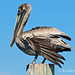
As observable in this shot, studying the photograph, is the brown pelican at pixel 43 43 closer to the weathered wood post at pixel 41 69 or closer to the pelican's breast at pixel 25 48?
the pelican's breast at pixel 25 48

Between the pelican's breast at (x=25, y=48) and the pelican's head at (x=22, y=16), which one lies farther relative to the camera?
the pelican's head at (x=22, y=16)

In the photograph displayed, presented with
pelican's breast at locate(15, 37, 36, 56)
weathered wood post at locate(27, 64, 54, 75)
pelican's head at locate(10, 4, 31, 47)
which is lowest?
weathered wood post at locate(27, 64, 54, 75)

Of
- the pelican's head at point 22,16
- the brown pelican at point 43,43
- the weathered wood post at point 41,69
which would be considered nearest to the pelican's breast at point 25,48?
the brown pelican at point 43,43

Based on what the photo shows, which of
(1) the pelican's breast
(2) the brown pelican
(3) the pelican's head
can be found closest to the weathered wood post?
(2) the brown pelican

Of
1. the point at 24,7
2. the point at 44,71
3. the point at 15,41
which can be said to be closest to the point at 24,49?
the point at 15,41

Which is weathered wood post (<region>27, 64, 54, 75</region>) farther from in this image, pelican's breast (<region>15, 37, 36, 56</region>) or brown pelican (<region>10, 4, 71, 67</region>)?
pelican's breast (<region>15, 37, 36, 56</region>)

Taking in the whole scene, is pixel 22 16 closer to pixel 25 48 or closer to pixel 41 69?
pixel 25 48

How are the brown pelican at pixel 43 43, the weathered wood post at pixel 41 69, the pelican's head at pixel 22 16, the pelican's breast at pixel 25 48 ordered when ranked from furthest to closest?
the pelican's head at pixel 22 16 → the pelican's breast at pixel 25 48 → the brown pelican at pixel 43 43 → the weathered wood post at pixel 41 69

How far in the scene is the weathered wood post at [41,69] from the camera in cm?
905

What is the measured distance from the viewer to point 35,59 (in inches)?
374

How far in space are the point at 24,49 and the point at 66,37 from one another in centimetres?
168

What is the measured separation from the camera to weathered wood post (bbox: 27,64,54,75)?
29.7 feet

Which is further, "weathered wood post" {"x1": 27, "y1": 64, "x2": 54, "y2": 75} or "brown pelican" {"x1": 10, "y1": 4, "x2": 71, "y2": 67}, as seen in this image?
"brown pelican" {"x1": 10, "y1": 4, "x2": 71, "y2": 67}

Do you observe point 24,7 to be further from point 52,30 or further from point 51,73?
point 51,73
